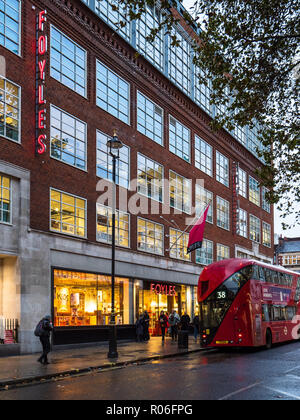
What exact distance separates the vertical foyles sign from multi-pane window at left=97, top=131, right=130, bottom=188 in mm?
5260

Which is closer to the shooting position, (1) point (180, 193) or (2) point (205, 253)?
(1) point (180, 193)

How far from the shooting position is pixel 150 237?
114 ft

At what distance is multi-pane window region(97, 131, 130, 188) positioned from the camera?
1169 inches

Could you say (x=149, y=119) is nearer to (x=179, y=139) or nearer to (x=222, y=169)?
(x=179, y=139)

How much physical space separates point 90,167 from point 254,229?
101 ft

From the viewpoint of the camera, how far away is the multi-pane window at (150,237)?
33531 millimetres

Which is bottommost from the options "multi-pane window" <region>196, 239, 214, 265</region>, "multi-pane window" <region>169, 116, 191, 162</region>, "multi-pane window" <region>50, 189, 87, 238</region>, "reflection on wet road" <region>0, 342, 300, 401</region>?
"reflection on wet road" <region>0, 342, 300, 401</region>

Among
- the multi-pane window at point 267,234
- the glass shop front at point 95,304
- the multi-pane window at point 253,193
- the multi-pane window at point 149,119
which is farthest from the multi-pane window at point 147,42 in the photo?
the multi-pane window at point 267,234

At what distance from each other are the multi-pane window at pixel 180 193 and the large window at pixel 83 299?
9265 millimetres

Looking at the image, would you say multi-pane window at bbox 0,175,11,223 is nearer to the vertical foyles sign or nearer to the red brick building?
the red brick building

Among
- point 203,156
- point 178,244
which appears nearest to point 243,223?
point 203,156

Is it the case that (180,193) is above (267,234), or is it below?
above

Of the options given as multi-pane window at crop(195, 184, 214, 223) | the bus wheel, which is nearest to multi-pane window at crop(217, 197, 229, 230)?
multi-pane window at crop(195, 184, 214, 223)
